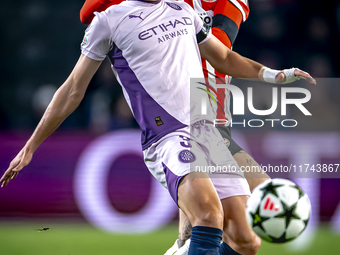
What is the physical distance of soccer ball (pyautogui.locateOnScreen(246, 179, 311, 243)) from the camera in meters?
2.36

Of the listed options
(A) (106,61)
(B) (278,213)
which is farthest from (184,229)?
(A) (106,61)

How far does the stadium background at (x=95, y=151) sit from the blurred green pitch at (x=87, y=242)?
0.01 m

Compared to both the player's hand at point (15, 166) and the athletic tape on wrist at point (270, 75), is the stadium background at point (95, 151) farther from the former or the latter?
the athletic tape on wrist at point (270, 75)

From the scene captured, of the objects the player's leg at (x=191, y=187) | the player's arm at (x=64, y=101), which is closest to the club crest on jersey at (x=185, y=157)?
the player's leg at (x=191, y=187)

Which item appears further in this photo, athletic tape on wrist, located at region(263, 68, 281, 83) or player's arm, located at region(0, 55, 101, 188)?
athletic tape on wrist, located at region(263, 68, 281, 83)

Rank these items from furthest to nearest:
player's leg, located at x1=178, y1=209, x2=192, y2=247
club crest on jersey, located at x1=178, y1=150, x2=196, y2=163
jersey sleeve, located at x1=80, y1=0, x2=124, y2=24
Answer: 1. player's leg, located at x1=178, y1=209, x2=192, y2=247
2. jersey sleeve, located at x1=80, y1=0, x2=124, y2=24
3. club crest on jersey, located at x1=178, y1=150, x2=196, y2=163

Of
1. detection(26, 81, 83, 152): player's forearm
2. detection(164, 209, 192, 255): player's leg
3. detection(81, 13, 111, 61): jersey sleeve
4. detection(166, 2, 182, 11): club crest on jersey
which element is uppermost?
detection(166, 2, 182, 11): club crest on jersey

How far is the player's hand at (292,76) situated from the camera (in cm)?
269

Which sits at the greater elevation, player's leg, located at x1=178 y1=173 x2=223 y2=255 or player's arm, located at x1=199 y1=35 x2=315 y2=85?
player's arm, located at x1=199 y1=35 x2=315 y2=85

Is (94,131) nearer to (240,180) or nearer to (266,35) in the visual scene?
(240,180)

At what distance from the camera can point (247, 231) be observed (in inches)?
111

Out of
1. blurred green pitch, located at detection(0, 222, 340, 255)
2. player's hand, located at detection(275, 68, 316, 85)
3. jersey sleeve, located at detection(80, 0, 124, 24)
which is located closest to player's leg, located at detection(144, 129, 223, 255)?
player's hand, located at detection(275, 68, 316, 85)

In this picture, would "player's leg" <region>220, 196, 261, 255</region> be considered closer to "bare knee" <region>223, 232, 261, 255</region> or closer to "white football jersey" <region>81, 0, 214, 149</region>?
"bare knee" <region>223, 232, 261, 255</region>

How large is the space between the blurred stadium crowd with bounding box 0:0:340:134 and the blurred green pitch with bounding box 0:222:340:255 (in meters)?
1.37
